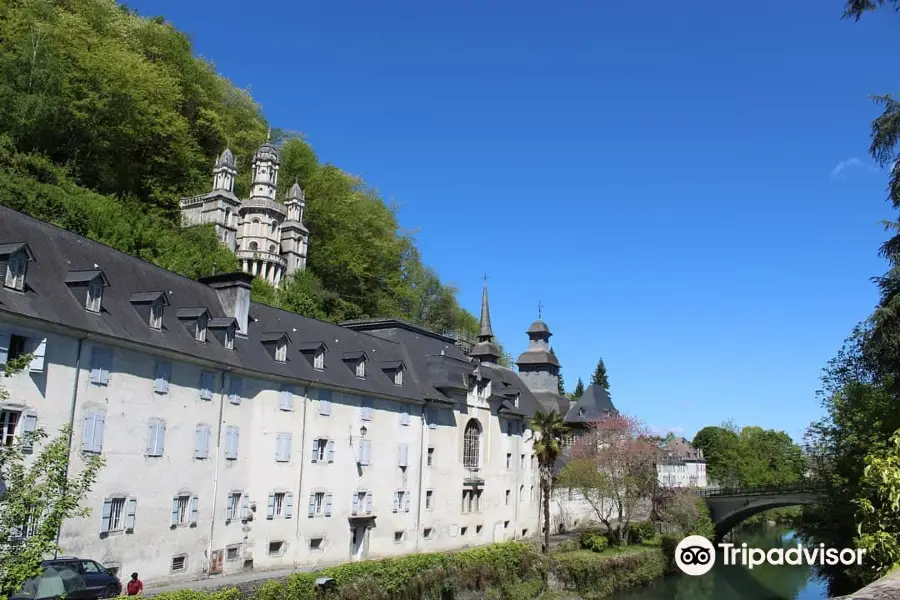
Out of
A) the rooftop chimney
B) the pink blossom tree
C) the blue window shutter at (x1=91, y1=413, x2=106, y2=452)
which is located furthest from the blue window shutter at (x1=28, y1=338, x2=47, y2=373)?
the pink blossom tree

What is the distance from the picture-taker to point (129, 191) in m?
56.2

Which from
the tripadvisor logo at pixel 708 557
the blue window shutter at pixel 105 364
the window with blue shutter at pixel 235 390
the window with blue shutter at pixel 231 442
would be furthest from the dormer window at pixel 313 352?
the tripadvisor logo at pixel 708 557

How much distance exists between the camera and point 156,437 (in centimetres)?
2705

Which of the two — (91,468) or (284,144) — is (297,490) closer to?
(91,468)

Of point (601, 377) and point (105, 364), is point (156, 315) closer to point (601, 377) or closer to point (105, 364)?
point (105, 364)

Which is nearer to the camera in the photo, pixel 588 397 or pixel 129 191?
pixel 129 191

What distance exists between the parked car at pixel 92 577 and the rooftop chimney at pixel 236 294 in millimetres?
13162

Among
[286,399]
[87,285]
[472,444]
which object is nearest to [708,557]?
[472,444]

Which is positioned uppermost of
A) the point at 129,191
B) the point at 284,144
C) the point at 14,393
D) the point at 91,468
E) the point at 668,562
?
the point at 284,144

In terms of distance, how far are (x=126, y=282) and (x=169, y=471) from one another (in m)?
7.28

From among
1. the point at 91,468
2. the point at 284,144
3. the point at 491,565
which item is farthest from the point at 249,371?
the point at 284,144

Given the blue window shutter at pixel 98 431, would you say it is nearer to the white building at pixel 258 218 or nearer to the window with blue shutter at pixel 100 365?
the window with blue shutter at pixel 100 365

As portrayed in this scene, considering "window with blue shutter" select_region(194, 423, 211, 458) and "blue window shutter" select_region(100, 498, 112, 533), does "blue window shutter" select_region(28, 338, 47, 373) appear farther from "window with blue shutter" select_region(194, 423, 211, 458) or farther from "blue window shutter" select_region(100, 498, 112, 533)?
"window with blue shutter" select_region(194, 423, 211, 458)

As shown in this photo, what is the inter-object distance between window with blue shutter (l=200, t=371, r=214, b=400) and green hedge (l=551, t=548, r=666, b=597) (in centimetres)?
2139
